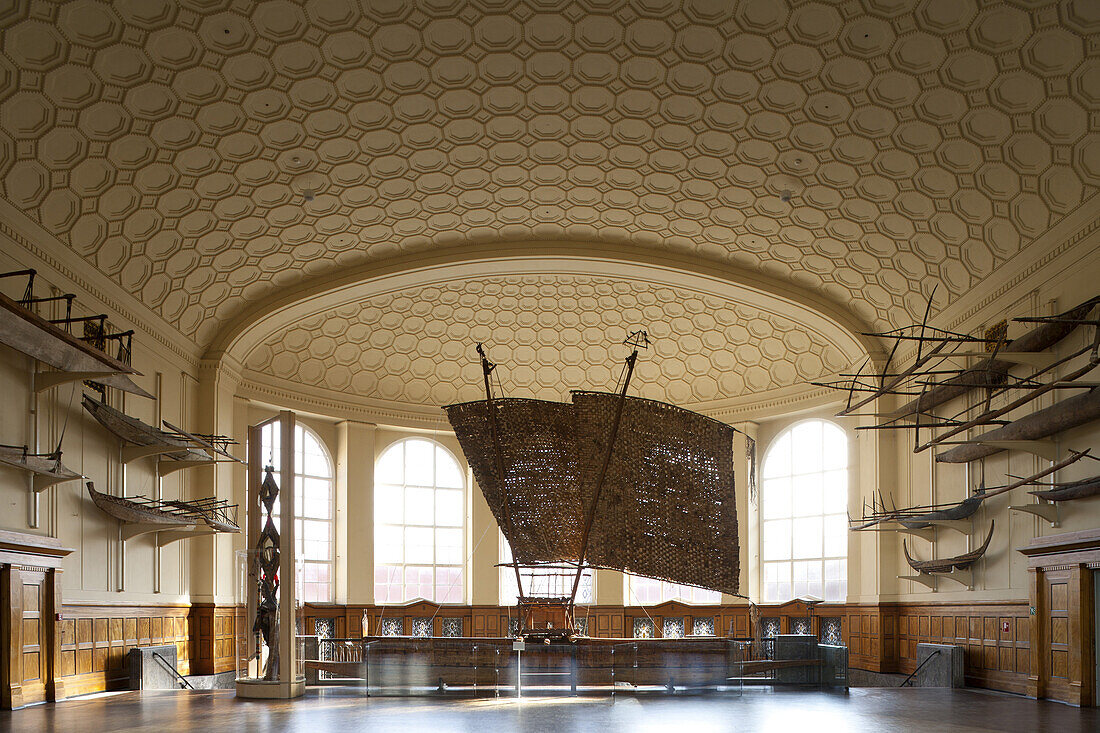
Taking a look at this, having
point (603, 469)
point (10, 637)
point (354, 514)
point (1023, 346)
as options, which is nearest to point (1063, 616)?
point (1023, 346)

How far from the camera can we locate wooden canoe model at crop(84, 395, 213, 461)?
13.2 metres

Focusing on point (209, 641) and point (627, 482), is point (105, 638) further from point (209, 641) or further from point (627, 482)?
point (627, 482)

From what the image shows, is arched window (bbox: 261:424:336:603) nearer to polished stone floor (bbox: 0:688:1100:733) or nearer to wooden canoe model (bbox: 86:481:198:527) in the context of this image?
wooden canoe model (bbox: 86:481:198:527)

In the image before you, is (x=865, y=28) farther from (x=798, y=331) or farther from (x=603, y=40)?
(x=798, y=331)

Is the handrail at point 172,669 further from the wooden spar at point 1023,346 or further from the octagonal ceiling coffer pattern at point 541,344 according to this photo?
the wooden spar at point 1023,346

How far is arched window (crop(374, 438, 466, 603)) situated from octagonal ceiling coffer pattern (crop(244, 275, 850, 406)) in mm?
1544

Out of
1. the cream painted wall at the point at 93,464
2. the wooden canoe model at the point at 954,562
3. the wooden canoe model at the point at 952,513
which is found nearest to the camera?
the cream painted wall at the point at 93,464

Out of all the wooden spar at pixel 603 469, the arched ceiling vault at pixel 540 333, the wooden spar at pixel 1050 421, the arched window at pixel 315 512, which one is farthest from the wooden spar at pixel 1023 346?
the arched window at pixel 315 512

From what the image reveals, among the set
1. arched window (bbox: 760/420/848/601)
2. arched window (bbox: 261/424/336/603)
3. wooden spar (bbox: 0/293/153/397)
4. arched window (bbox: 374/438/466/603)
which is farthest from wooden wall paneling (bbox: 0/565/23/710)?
arched window (bbox: 760/420/848/601)

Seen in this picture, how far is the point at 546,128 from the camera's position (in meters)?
13.6

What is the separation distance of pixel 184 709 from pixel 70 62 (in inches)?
276

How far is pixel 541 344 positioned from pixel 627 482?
8.54 m

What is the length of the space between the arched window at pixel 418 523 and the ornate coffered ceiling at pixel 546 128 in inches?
279

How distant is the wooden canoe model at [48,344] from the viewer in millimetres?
10102
